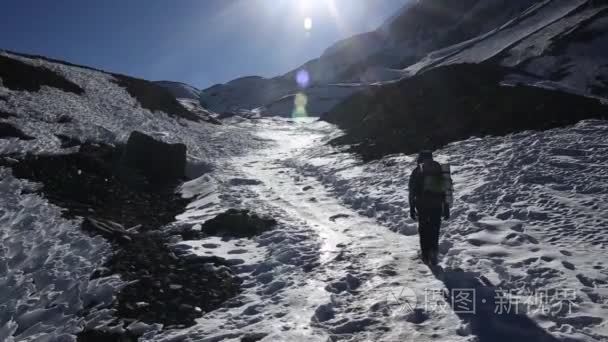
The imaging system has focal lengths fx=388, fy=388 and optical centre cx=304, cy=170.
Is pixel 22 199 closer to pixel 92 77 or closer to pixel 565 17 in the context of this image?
pixel 92 77

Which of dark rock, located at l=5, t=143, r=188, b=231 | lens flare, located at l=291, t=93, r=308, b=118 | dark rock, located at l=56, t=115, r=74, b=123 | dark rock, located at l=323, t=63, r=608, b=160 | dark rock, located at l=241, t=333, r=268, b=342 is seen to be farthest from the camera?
lens flare, located at l=291, t=93, r=308, b=118

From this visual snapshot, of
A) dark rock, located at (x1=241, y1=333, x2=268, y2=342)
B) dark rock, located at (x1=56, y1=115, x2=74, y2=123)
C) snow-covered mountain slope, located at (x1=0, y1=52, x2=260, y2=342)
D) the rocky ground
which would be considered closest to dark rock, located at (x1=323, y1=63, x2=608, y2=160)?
snow-covered mountain slope, located at (x1=0, y1=52, x2=260, y2=342)

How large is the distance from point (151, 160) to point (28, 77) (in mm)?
17527

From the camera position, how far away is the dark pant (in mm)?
8922

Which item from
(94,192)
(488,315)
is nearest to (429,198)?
(488,315)

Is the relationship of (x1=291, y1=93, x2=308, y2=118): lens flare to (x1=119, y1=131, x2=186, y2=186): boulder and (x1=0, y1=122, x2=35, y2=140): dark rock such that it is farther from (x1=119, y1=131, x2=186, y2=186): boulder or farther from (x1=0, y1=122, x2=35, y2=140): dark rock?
(x1=0, y1=122, x2=35, y2=140): dark rock

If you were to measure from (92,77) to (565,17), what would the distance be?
249 ft

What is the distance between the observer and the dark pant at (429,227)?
892 cm

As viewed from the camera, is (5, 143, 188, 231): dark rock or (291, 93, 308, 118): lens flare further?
(291, 93, 308, 118): lens flare

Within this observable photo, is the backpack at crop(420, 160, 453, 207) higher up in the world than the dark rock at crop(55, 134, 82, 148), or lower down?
lower down

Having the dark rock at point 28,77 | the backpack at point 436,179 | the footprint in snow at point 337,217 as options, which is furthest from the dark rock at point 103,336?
the dark rock at point 28,77

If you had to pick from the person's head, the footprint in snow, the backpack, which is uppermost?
the person's head

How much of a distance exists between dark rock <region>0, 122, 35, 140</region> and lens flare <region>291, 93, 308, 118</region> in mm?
69242

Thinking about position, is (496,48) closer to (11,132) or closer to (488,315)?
(11,132)
